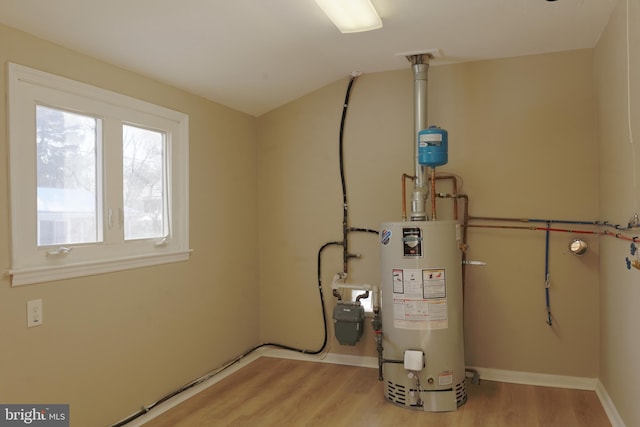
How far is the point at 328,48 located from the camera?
334 centimetres

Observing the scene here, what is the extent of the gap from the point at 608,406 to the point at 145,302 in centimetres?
291

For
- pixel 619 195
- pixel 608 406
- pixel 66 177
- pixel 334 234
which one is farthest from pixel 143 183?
pixel 608 406

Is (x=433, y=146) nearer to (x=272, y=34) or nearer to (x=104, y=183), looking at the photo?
(x=272, y=34)

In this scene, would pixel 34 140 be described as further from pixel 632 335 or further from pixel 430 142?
pixel 632 335

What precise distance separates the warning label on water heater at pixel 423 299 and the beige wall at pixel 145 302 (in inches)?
58.5

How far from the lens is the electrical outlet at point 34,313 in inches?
92.6

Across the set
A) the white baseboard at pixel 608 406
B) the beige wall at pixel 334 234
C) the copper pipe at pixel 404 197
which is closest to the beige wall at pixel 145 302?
the beige wall at pixel 334 234

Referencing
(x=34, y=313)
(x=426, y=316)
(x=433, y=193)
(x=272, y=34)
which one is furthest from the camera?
(x=433, y=193)

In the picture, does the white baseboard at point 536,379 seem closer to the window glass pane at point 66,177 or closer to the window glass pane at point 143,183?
the window glass pane at point 143,183

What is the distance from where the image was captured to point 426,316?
3115 mm

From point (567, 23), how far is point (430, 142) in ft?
3.46

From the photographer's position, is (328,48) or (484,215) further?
(484,215)

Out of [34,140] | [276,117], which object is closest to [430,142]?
[276,117]

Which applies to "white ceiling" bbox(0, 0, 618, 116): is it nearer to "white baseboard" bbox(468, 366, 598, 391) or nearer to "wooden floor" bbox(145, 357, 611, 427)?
"wooden floor" bbox(145, 357, 611, 427)
